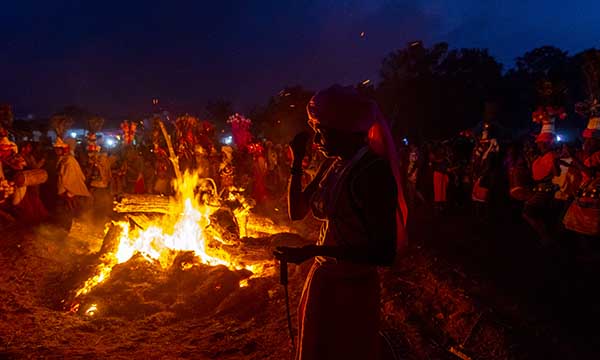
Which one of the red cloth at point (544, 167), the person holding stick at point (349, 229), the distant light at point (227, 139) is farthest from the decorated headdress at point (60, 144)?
the distant light at point (227, 139)

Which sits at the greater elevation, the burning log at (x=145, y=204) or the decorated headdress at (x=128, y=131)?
the decorated headdress at (x=128, y=131)

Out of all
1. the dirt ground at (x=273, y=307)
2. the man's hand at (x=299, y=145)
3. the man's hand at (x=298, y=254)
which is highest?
the man's hand at (x=299, y=145)

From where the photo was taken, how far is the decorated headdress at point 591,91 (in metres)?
6.42

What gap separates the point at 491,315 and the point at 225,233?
4356 mm

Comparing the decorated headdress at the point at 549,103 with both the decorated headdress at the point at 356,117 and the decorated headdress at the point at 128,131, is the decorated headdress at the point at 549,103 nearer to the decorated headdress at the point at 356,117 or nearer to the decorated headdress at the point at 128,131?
the decorated headdress at the point at 356,117

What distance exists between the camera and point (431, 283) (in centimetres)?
531

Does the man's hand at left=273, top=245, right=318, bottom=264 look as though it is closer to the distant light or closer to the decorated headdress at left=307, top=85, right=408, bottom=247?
the decorated headdress at left=307, top=85, right=408, bottom=247

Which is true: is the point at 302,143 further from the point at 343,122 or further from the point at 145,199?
the point at 145,199

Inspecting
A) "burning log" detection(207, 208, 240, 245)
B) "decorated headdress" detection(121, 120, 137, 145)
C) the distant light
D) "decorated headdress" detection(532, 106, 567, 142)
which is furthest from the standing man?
the distant light

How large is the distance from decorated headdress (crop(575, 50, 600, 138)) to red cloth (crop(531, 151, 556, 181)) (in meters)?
0.59

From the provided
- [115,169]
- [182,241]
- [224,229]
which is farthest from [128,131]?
[224,229]

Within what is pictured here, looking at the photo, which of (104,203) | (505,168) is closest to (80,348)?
(104,203)

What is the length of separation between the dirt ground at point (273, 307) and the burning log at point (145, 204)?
104cm

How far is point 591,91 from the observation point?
6.84m
